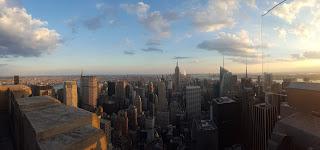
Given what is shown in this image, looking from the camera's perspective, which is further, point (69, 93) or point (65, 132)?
point (69, 93)

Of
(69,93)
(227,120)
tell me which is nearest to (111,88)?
(69,93)

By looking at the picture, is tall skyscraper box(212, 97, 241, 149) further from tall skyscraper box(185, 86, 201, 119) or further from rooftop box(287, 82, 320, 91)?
rooftop box(287, 82, 320, 91)

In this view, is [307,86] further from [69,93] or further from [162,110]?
[162,110]

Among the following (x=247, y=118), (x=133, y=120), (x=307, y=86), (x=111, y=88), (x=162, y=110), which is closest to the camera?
(x=307, y=86)

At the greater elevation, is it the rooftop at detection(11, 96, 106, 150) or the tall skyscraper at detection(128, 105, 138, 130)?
the rooftop at detection(11, 96, 106, 150)

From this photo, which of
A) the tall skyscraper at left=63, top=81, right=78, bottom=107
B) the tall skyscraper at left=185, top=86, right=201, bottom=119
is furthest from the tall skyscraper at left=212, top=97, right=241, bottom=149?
the tall skyscraper at left=63, top=81, right=78, bottom=107

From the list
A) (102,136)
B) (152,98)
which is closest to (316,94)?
(102,136)

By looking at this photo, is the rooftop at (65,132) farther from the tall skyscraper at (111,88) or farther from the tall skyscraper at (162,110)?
the tall skyscraper at (111,88)

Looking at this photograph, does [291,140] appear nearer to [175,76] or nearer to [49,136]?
[49,136]
